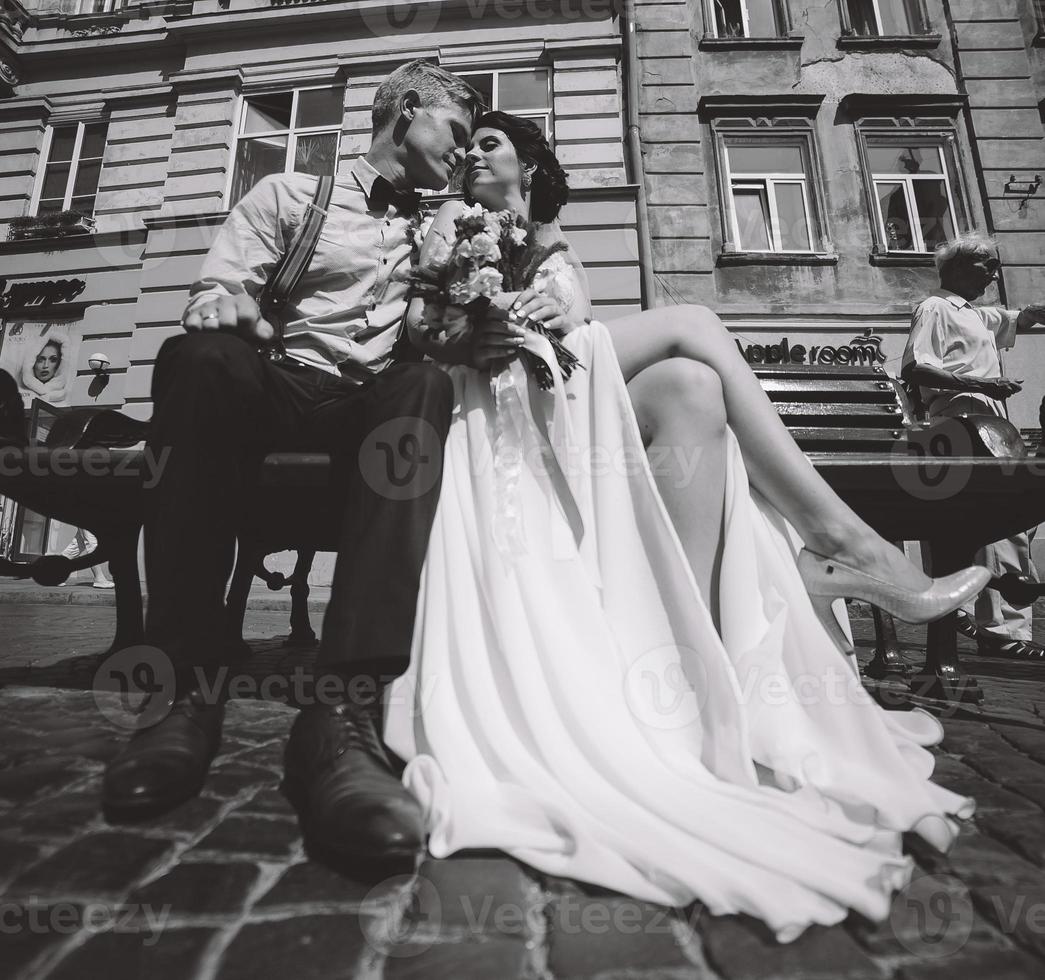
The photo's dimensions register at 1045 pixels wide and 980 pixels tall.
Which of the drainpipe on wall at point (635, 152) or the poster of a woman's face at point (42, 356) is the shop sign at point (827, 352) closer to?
the drainpipe on wall at point (635, 152)

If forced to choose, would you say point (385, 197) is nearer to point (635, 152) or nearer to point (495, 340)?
point (495, 340)

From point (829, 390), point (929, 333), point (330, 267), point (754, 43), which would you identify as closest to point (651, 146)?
point (754, 43)

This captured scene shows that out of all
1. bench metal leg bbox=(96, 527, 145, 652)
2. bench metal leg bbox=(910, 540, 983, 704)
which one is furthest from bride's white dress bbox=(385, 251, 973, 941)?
bench metal leg bbox=(96, 527, 145, 652)

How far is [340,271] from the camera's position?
2127 mm

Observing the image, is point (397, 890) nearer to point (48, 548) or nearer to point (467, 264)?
point (467, 264)

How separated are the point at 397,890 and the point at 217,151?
11.4 meters

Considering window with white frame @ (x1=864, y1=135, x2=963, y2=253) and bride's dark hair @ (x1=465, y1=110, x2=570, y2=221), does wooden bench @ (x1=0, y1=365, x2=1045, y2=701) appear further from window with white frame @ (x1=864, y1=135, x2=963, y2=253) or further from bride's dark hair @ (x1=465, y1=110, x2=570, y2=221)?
window with white frame @ (x1=864, y1=135, x2=963, y2=253)

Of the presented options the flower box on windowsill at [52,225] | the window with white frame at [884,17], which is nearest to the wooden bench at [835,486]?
the flower box on windowsill at [52,225]

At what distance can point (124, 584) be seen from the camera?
246cm

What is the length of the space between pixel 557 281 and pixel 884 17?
1149cm

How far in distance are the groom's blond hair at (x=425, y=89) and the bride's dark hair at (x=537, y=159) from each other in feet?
0.48

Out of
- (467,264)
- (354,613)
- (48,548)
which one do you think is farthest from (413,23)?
(354,613)

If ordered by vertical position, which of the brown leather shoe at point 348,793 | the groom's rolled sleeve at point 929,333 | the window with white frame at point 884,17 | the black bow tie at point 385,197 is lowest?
the brown leather shoe at point 348,793

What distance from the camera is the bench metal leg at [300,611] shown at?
3834 mm
